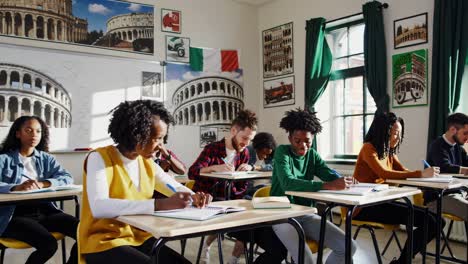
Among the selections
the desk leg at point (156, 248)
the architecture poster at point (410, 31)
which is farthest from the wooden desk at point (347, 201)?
the architecture poster at point (410, 31)

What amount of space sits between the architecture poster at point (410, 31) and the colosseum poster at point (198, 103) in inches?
95.1

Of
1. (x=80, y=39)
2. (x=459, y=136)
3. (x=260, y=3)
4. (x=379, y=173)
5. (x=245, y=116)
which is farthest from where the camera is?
(x=260, y=3)

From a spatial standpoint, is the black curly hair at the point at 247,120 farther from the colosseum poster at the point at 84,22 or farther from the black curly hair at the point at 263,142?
the colosseum poster at the point at 84,22

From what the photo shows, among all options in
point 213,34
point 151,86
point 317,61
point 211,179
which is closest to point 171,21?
point 213,34

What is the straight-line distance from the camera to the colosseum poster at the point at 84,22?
15.1ft

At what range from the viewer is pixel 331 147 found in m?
5.82

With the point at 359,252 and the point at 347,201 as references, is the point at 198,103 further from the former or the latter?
the point at 347,201

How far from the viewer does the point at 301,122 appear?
2.56 meters

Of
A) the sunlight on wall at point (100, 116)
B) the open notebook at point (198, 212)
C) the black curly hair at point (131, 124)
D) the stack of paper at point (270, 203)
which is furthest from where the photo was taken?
the sunlight on wall at point (100, 116)

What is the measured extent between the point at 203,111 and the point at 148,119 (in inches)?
167

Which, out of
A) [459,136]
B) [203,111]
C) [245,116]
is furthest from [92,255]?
[203,111]

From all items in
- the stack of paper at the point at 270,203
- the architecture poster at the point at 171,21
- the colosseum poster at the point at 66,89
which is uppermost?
the architecture poster at the point at 171,21

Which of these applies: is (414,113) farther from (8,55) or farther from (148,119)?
(8,55)

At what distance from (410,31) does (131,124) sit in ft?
12.7
